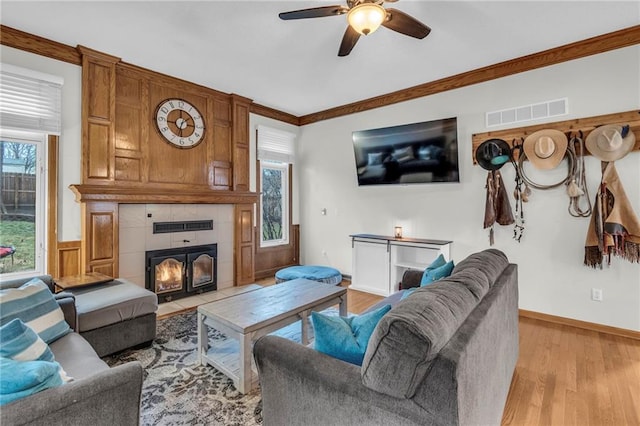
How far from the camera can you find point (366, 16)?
2002mm

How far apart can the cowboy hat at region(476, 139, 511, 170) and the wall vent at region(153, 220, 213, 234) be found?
11.7ft

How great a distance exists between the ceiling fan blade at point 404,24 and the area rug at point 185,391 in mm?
2631

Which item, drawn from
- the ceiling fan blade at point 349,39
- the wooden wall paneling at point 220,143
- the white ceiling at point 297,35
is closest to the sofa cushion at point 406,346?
the ceiling fan blade at point 349,39

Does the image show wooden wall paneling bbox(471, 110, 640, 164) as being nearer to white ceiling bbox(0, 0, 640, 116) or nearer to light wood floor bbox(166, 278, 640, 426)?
white ceiling bbox(0, 0, 640, 116)

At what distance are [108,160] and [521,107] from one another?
4.60 m

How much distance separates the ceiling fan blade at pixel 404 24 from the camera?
2.12 metres

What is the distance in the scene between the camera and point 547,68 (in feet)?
10.6

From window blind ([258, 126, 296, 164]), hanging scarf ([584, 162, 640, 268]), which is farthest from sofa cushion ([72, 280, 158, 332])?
hanging scarf ([584, 162, 640, 268])

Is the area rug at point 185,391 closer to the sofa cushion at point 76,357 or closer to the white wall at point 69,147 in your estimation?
the sofa cushion at point 76,357

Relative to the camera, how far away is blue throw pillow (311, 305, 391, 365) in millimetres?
1273

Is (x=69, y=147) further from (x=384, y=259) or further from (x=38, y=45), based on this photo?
(x=384, y=259)

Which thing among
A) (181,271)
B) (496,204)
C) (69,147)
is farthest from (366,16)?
(181,271)

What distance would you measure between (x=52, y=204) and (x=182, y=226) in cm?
130

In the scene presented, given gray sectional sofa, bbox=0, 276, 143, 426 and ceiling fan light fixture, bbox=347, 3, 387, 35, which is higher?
ceiling fan light fixture, bbox=347, 3, 387, 35
